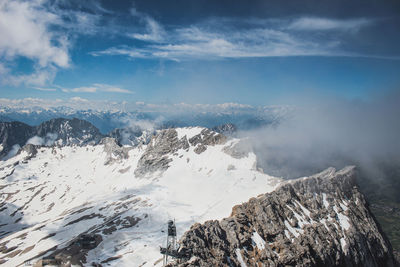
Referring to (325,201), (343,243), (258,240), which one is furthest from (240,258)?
(325,201)

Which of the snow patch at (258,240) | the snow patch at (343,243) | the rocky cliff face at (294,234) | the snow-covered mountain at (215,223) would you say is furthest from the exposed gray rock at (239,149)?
the snow patch at (258,240)

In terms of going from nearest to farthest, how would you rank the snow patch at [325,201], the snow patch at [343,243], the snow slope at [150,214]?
the snow patch at [343,243]
the snow slope at [150,214]
the snow patch at [325,201]

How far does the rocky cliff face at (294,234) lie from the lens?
6030cm

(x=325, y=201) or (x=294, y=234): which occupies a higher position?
(x=325, y=201)

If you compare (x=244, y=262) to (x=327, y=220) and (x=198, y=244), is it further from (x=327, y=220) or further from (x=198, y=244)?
(x=327, y=220)

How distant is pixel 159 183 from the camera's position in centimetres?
17075

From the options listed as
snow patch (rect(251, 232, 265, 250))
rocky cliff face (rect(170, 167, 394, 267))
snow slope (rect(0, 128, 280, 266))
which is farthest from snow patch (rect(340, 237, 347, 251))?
snow slope (rect(0, 128, 280, 266))

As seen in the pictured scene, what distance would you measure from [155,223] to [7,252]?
227ft

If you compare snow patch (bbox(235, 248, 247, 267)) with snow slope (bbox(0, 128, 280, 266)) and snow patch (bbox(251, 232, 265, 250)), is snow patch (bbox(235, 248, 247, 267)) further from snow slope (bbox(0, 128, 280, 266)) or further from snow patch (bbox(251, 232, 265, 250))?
snow slope (bbox(0, 128, 280, 266))

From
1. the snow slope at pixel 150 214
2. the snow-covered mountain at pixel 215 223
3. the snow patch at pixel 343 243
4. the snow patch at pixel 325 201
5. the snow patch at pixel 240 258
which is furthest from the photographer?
the snow patch at pixel 325 201

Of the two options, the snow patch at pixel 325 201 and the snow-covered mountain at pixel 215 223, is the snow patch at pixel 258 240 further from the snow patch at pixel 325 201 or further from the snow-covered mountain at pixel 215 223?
the snow patch at pixel 325 201

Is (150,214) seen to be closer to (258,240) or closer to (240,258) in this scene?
(258,240)

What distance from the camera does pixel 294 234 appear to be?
70.7 metres

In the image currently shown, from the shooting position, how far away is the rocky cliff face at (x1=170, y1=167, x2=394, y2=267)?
60.3 m
